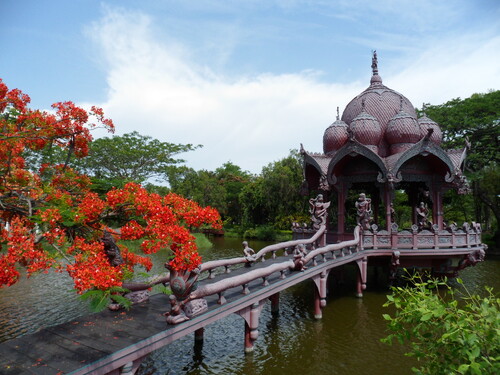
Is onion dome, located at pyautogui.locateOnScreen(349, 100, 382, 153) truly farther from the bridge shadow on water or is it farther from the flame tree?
the flame tree

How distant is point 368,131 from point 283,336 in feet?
33.0

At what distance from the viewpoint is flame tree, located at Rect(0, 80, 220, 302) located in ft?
15.4

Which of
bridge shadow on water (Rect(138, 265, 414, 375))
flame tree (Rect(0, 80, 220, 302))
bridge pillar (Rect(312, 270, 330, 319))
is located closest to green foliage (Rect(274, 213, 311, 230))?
bridge shadow on water (Rect(138, 265, 414, 375))

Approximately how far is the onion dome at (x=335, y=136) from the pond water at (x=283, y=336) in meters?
6.88

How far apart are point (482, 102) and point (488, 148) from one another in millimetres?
3558

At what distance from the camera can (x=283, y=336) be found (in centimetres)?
981

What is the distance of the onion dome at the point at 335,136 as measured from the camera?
54.1 ft

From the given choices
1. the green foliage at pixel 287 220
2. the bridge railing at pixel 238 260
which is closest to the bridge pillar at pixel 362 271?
the bridge railing at pixel 238 260

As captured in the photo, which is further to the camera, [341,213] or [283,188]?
[283,188]

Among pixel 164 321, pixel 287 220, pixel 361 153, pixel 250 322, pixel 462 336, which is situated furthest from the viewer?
pixel 287 220

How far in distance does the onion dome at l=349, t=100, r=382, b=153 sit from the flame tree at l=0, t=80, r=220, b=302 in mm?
11454

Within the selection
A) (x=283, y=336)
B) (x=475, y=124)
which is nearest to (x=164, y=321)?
(x=283, y=336)

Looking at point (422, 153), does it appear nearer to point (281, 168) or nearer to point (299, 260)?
point (299, 260)

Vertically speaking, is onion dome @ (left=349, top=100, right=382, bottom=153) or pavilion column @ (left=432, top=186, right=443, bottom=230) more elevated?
onion dome @ (left=349, top=100, right=382, bottom=153)
